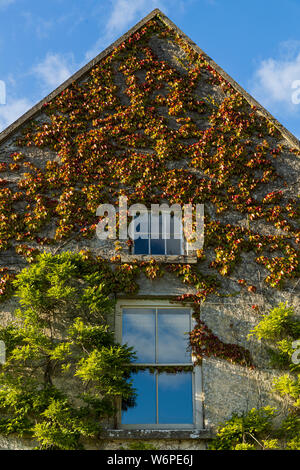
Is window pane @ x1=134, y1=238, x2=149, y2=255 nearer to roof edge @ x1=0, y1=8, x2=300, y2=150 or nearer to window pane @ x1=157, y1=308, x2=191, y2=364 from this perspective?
window pane @ x1=157, y1=308, x2=191, y2=364

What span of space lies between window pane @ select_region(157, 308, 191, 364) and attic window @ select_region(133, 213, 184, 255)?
3.44 feet

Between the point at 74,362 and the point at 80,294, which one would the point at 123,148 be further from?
the point at 74,362

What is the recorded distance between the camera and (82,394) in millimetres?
7551

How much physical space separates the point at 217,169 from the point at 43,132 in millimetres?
3190

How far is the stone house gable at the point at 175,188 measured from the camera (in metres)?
7.95

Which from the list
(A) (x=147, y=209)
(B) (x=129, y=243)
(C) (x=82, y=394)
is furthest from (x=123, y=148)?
(C) (x=82, y=394)

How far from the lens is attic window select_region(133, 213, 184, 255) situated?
8820mm

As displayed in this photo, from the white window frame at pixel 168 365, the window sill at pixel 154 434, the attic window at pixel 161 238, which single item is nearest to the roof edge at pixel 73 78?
the attic window at pixel 161 238

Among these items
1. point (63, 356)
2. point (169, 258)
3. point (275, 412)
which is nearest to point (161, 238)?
point (169, 258)

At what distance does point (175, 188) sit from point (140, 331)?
2537 millimetres

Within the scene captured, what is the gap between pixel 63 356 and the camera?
760cm

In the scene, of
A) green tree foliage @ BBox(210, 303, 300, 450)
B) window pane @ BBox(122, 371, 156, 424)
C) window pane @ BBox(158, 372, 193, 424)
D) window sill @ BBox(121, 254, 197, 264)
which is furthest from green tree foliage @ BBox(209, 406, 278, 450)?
window sill @ BBox(121, 254, 197, 264)

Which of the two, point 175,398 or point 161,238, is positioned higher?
point 161,238

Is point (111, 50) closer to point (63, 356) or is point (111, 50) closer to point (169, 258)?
point (169, 258)
